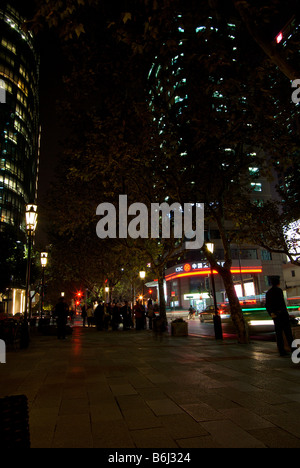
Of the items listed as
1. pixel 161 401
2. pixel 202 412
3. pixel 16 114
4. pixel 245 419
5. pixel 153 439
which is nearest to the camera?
pixel 153 439

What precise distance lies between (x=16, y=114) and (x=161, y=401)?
7314cm

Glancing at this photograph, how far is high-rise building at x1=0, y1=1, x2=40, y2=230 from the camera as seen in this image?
59.2 meters

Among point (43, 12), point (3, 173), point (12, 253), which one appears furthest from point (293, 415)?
point (3, 173)

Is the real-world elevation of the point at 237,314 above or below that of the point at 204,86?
below

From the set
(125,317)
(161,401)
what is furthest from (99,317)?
(161,401)

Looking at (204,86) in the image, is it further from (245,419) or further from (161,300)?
(161,300)

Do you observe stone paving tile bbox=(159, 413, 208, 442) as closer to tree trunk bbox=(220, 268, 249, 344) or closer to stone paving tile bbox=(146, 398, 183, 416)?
stone paving tile bbox=(146, 398, 183, 416)

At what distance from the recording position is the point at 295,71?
16.4ft

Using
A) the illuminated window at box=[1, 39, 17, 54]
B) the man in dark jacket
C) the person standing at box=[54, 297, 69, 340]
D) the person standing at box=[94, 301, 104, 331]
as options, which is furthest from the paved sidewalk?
the illuminated window at box=[1, 39, 17, 54]

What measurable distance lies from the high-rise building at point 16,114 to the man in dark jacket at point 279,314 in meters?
56.9

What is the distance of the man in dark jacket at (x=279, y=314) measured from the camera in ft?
26.0

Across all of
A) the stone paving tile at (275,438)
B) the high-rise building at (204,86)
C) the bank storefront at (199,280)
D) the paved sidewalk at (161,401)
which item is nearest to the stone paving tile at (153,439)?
the paved sidewalk at (161,401)

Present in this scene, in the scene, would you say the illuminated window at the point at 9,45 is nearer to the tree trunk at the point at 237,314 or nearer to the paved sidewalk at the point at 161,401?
the tree trunk at the point at 237,314

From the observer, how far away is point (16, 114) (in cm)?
6544
